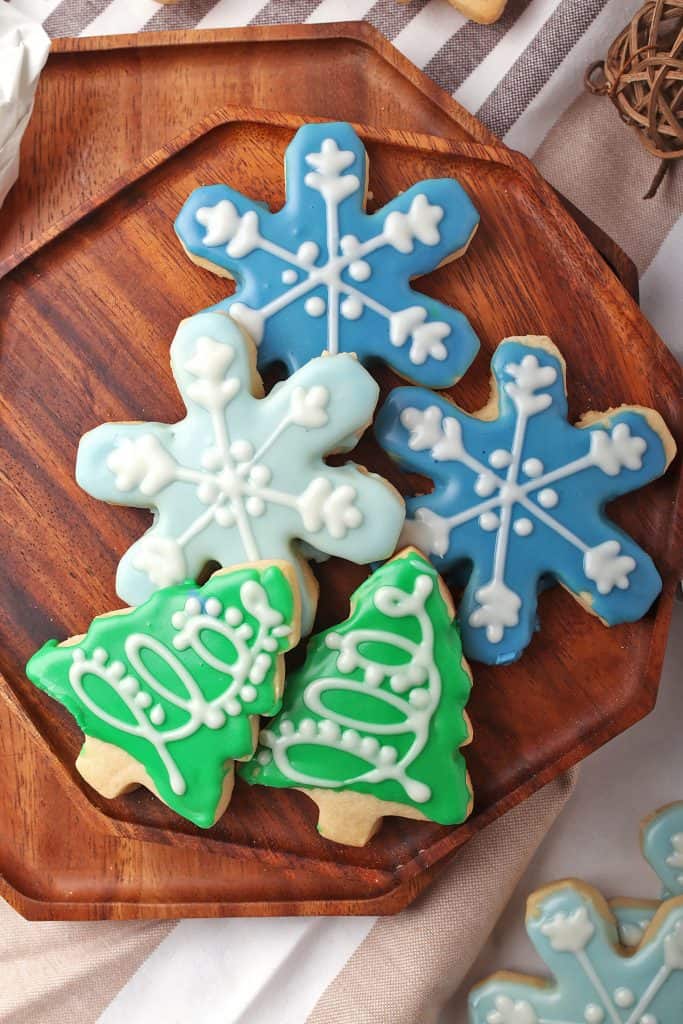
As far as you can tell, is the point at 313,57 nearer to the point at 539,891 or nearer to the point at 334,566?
the point at 334,566

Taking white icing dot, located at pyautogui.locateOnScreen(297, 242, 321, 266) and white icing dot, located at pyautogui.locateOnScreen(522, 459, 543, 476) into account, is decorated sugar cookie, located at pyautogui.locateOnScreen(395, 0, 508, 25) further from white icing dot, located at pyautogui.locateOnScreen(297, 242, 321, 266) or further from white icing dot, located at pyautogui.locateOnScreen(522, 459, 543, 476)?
white icing dot, located at pyautogui.locateOnScreen(522, 459, 543, 476)

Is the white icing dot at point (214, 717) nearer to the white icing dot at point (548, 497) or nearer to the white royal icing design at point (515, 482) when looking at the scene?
the white royal icing design at point (515, 482)

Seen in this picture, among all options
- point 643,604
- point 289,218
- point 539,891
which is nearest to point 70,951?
point 539,891

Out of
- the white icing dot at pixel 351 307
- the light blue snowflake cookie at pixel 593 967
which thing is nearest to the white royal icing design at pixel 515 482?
the white icing dot at pixel 351 307

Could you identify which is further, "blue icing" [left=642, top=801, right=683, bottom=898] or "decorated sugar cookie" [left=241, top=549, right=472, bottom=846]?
"blue icing" [left=642, top=801, right=683, bottom=898]

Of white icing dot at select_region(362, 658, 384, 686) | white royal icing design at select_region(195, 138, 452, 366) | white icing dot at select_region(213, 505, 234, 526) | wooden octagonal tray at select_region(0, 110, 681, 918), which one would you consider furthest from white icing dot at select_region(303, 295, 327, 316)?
white icing dot at select_region(362, 658, 384, 686)

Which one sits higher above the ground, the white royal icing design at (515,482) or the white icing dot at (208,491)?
the white royal icing design at (515,482)
